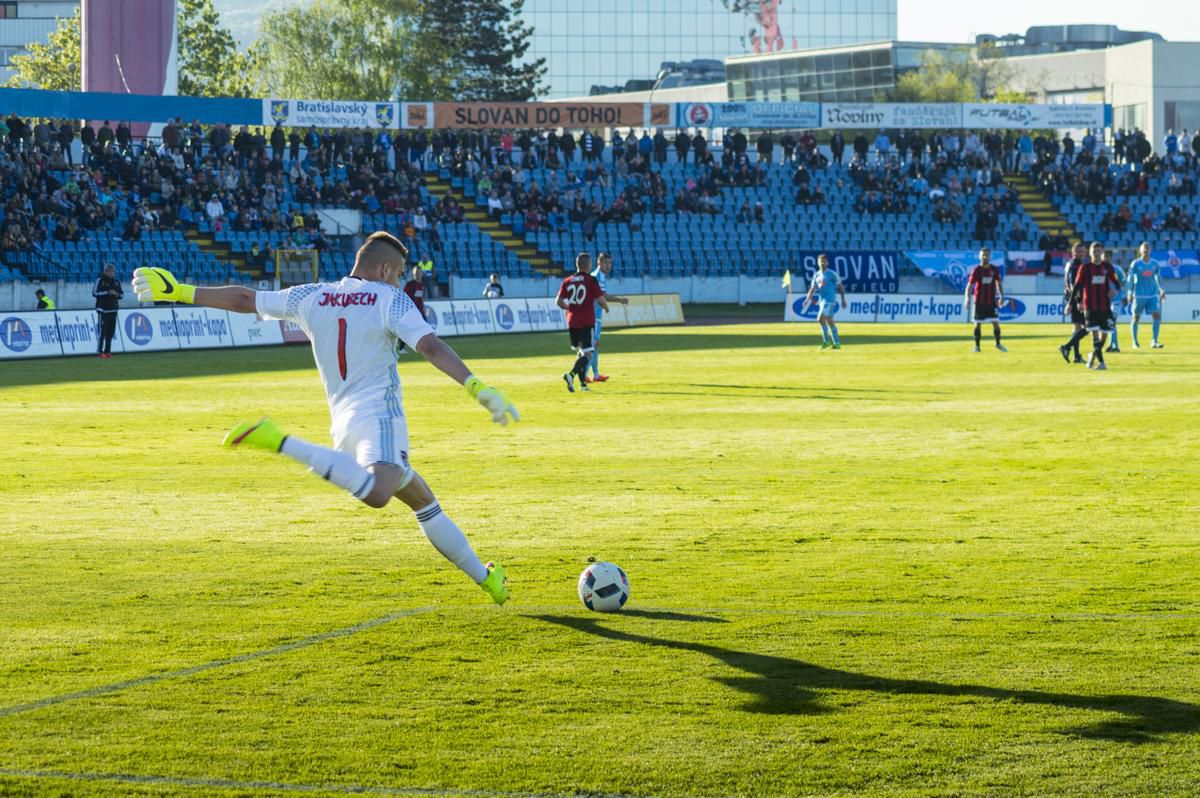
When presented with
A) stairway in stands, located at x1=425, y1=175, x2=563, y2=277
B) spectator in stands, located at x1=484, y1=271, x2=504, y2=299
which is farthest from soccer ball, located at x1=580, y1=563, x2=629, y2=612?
stairway in stands, located at x1=425, y1=175, x2=563, y2=277

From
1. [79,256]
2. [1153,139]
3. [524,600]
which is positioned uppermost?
[1153,139]

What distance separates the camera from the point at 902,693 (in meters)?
7.43

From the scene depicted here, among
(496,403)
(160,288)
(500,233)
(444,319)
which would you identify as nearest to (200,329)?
(444,319)

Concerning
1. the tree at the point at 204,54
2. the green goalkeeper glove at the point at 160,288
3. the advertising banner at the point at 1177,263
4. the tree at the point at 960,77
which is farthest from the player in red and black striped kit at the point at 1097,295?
the tree at the point at 960,77

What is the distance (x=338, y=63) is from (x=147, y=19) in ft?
139

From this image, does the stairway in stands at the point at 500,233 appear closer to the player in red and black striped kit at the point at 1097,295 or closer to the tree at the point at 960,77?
the player in red and black striped kit at the point at 1097,295

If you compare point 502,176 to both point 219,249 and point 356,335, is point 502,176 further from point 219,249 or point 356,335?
point 356,335

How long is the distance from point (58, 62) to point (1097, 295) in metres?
81.5

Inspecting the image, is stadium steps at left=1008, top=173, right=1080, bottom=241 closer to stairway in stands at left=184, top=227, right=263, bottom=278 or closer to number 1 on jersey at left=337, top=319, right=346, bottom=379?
stairway in stands at left=184, top=227, right=263, bottom=278

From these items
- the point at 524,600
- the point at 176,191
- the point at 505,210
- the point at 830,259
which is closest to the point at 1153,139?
the point at 830,259

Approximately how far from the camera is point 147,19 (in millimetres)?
54188

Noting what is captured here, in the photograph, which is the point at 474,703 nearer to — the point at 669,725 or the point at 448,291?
the point at 669,725

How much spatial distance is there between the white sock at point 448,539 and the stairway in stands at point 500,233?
4715 centimetres

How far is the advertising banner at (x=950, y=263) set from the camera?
198 ft
